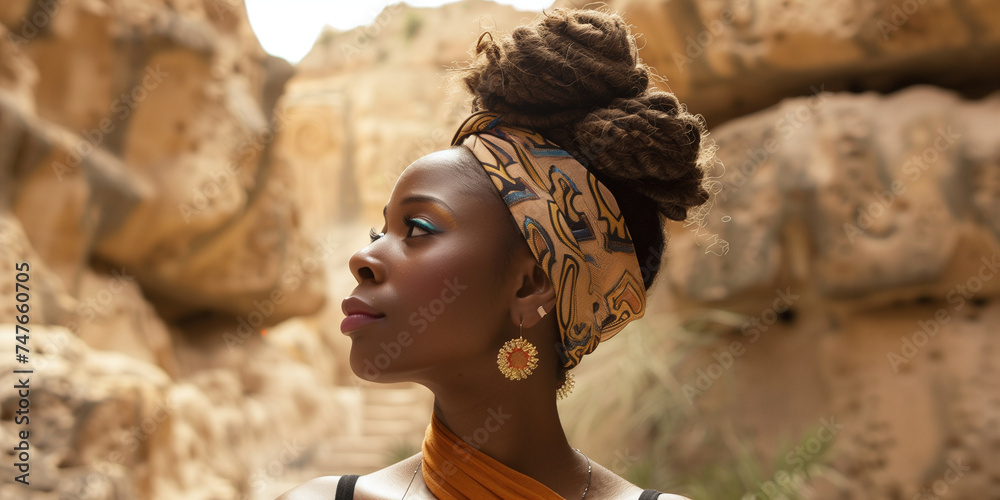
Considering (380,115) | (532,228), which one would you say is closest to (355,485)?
(532,228)

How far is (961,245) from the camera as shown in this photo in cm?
408

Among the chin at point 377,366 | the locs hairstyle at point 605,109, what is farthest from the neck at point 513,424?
the locs hairstyle at point 605,109

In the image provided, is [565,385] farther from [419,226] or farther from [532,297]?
[419,226]

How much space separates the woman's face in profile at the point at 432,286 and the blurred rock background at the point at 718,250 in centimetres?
206

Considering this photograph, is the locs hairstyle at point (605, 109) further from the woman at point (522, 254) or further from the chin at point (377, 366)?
the chin at point (377, 366)

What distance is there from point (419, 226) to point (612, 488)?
22.8 inches

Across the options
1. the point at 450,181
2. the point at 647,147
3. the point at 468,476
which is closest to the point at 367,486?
the point at 468,476

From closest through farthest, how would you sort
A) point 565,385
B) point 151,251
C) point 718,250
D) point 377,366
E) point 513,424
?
point 377,366
point 513,424
point 565,385
point 718,250
point 151,251

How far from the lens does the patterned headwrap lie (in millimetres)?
1398

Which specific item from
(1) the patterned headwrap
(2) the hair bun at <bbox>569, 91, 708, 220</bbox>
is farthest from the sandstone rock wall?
(2) the hair bun at <bbox>569, 91, 708, 220</bbox>

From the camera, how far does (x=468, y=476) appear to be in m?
1.41

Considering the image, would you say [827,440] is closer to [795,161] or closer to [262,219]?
[795,161]

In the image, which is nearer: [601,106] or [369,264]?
[369,264]

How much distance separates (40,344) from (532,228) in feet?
8.39
